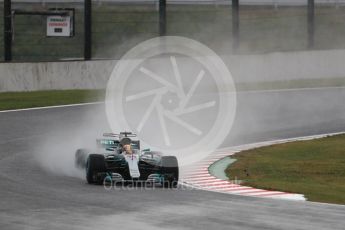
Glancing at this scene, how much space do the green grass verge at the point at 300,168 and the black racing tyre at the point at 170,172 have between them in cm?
152

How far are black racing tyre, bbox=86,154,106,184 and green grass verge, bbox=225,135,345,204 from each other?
2848mm

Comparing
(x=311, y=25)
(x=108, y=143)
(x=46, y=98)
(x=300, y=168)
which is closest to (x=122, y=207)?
(x=108, y=143)

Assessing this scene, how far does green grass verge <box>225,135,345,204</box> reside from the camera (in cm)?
1755

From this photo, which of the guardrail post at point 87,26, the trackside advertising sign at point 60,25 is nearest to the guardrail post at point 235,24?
the guardrail post at point 87,26

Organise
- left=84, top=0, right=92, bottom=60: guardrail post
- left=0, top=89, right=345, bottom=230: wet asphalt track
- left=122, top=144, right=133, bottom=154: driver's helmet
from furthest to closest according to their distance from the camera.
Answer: left=84, top=0, right=92, bottom=60: guardrail post
left=122, top=144, right=133, bottom=154: driver's helmet
left=0, top=89, right=345, bottom=230: wet asphalt track

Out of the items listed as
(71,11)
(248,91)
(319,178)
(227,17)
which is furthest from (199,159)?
(227,17)

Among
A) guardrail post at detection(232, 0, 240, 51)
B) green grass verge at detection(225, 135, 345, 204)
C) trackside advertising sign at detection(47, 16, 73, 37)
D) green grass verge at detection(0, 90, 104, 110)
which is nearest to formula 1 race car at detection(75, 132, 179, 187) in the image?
green grass verge at detection(225, 135, 345, 204)

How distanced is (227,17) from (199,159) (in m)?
26.9

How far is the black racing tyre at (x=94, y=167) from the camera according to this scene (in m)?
17.4

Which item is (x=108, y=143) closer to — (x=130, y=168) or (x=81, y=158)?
(x=81, y=158)

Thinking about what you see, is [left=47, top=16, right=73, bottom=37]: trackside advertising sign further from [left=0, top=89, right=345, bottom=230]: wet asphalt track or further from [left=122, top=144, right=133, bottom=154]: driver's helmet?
[left=122, top=144, right=133, bottom=154]: driver's helmet

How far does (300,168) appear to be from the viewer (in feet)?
67.1

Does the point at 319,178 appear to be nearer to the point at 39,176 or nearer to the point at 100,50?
the point at 39,176

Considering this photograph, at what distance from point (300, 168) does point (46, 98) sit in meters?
13.8
